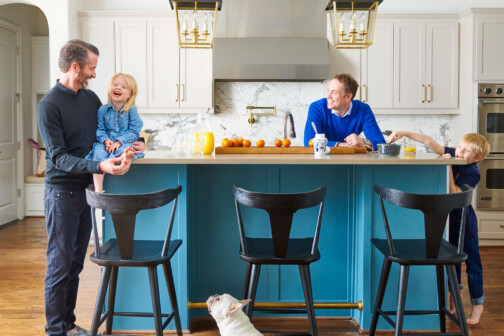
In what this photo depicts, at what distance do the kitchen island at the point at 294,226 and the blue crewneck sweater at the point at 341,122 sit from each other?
0.68m

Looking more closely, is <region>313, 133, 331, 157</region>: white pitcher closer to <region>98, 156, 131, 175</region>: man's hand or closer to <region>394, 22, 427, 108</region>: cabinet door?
<region>98, 156, 131, 175</region>: man's hand

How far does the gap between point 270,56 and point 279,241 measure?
120 inches

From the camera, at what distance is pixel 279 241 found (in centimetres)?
234

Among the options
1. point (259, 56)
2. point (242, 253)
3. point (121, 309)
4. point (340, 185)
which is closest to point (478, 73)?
point (259, 56)

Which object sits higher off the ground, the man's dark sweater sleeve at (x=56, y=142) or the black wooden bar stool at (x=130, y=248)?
the man's dark sweater sleeve at (x=56, y=142)

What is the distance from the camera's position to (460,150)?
306 cm

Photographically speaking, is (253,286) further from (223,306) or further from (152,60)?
(152,60)

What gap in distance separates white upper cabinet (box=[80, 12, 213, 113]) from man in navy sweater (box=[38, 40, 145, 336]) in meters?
2.66

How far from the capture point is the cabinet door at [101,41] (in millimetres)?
5293

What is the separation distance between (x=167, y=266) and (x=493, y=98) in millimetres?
4040

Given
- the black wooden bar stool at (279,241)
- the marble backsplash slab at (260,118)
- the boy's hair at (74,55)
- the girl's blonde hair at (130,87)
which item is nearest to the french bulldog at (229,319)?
the black wooden bar stool at (279,241)

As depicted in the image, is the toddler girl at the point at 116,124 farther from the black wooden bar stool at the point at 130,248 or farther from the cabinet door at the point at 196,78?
the cabinet door at the point at 196,78

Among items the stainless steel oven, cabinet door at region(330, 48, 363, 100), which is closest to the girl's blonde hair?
cabinet door at region(330, 48, 363, 100)

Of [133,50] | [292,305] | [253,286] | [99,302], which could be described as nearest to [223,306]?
[253,286]
